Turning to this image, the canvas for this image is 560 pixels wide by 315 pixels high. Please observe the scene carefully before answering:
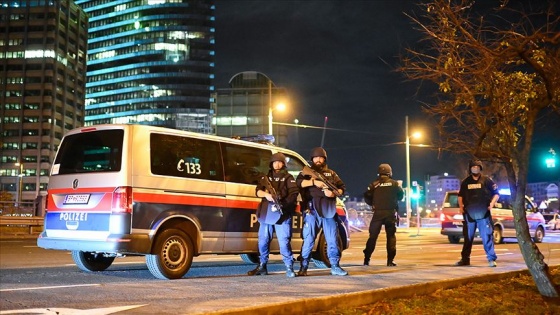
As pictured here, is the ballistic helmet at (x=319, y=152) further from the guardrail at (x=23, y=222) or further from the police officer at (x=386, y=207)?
the guardrail at (x=23, y=222)

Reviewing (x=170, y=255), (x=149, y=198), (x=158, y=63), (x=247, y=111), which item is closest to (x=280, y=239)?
(x=170, y=255)

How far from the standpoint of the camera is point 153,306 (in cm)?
550

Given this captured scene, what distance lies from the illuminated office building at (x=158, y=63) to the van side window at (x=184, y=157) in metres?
142

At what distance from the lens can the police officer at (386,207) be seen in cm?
1010

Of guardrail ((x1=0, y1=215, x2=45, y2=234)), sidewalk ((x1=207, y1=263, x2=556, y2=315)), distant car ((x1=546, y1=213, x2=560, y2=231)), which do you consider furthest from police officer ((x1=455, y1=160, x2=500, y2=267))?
distant car ((x1=546, y1=213, x2=560, y2=231))

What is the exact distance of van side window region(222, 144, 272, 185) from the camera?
885 cm

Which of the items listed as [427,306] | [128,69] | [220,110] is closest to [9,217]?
[220,110]

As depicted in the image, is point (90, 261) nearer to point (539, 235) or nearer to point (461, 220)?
point (461, 220)

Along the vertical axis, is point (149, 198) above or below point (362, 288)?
above

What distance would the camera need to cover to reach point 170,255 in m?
7.83

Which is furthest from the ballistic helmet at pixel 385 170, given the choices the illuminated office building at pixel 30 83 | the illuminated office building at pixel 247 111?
the illuminated office building at pixel 30 83

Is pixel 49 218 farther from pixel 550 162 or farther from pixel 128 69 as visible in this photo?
pixel 128 69

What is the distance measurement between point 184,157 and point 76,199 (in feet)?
5.12

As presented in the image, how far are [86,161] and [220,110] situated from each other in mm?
24336
